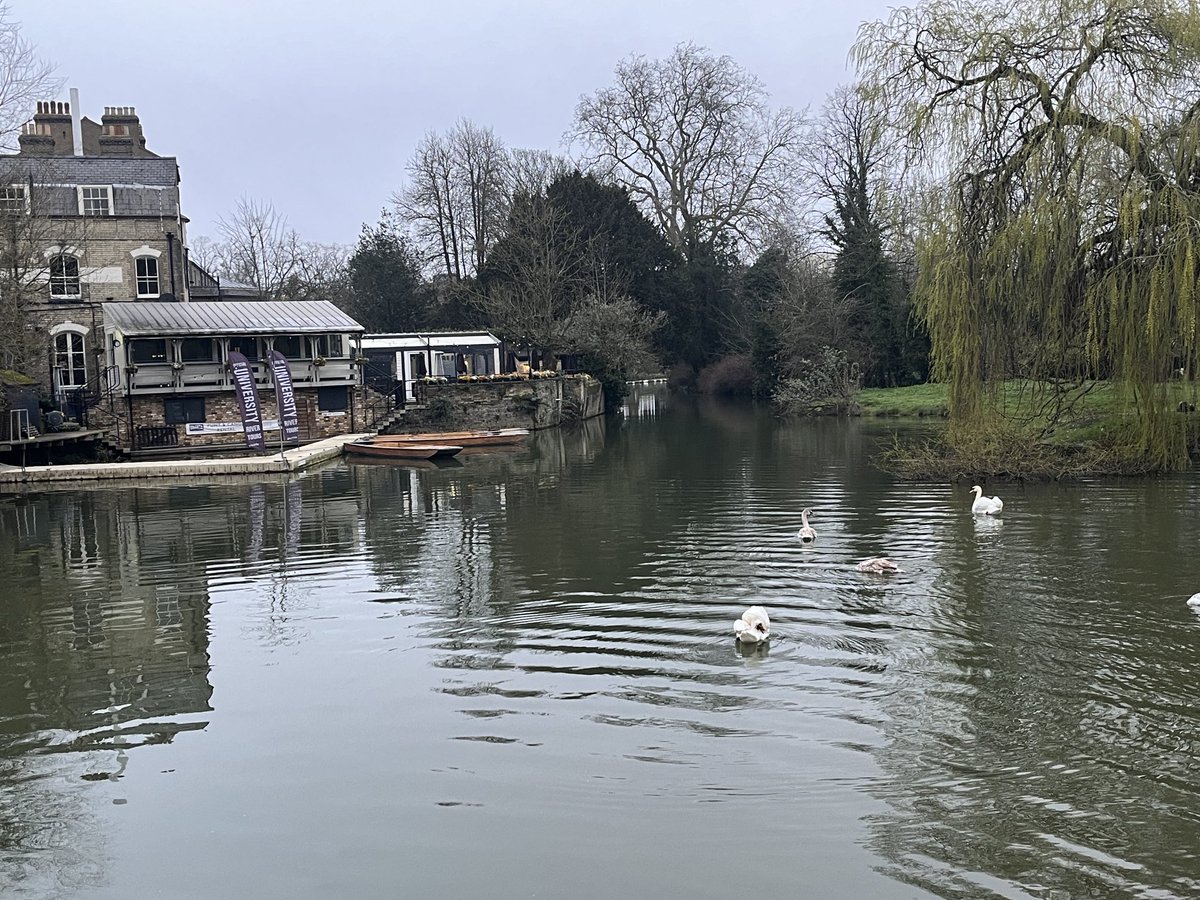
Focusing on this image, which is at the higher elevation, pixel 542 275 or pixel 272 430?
pixel 542 275

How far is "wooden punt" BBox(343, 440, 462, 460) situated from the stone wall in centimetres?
754

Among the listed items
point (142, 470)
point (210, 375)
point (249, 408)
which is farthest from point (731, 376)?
point (142, 470)

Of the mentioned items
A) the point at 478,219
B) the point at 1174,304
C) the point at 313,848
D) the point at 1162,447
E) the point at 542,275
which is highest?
the point at 478,219

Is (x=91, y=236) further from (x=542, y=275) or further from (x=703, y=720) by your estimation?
(x=703, y=720)

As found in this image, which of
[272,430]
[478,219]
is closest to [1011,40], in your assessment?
[272,430]

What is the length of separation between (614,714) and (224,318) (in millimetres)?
33229

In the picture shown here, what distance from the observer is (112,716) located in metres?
9.79

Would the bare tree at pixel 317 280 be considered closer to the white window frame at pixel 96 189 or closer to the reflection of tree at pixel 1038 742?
the white window frame at pixel 96 189

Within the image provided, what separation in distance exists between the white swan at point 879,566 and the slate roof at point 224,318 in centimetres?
2884

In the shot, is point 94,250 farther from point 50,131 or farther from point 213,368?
point 50,131

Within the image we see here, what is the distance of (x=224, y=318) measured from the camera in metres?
39.3

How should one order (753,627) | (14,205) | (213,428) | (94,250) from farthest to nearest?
1. (94,250)
2. (213,428)
3. (14,205)
4. (753,627)

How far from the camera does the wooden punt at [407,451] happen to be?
32906mm

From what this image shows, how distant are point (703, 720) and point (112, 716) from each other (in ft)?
16.3
